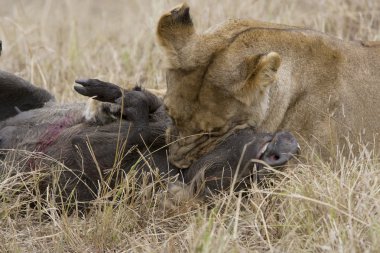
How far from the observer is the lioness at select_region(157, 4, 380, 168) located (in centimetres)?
393

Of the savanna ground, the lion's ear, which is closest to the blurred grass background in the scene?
the lion's ear

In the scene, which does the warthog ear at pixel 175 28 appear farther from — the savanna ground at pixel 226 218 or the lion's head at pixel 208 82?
the savanna ground at pixel 226 218

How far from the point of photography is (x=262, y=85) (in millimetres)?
3877

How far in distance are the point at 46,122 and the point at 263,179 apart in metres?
1.40

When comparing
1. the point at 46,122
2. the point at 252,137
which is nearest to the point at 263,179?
the point at 252,137

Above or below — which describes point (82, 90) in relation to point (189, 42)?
below

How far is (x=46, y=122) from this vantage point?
473 cm

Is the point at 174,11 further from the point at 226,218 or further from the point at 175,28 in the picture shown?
the point at 226,218

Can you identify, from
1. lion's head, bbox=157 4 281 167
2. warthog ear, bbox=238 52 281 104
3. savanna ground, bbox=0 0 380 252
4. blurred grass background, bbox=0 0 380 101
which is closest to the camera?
savanna ground, bbox=0 0 380 252

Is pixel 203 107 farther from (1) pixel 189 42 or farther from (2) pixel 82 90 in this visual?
(2) pixel 82 90

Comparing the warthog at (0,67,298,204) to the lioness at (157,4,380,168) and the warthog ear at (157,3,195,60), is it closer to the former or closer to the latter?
the lioness at (157,4,380,168)

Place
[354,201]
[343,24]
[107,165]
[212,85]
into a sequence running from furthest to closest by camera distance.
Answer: [343,24]
[107,165]
[212,85]
[354,201]

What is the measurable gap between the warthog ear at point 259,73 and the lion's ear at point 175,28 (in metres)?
0.37

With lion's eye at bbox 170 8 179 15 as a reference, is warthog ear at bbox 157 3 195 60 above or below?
below
